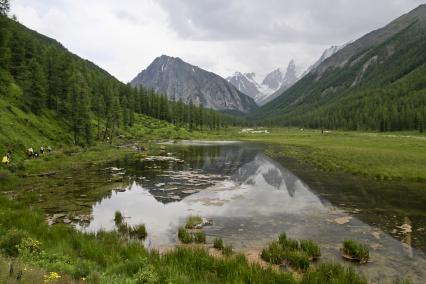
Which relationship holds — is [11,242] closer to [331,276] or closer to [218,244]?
[218,244]

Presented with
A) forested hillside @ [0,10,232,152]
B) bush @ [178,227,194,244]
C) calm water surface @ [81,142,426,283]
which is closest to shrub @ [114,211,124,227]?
calm water surface @ [81,142,426,283]

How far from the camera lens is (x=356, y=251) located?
1647 centimetres

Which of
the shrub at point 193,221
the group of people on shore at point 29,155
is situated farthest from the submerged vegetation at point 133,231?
the group of people on shore at point 29,155

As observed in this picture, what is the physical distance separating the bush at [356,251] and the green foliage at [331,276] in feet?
7.43

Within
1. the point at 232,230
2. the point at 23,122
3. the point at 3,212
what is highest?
the point at 23,122

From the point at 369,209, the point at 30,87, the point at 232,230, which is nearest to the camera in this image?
the point at 232,230

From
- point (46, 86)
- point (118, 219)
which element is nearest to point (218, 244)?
point (118, 219)

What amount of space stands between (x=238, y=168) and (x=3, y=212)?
1438 inches

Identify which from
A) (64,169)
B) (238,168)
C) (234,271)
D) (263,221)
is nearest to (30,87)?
(64,169)

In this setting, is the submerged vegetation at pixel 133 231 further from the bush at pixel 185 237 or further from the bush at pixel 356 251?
the bush at pixel 356 251

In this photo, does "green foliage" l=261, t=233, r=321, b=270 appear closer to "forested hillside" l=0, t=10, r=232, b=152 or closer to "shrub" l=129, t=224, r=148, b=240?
"shrub" l=129, t=224, r=148, b=240

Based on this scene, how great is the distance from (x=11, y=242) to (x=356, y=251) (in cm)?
1581

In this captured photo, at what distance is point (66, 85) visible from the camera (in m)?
80.5

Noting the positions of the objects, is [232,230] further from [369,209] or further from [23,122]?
[23,122]
